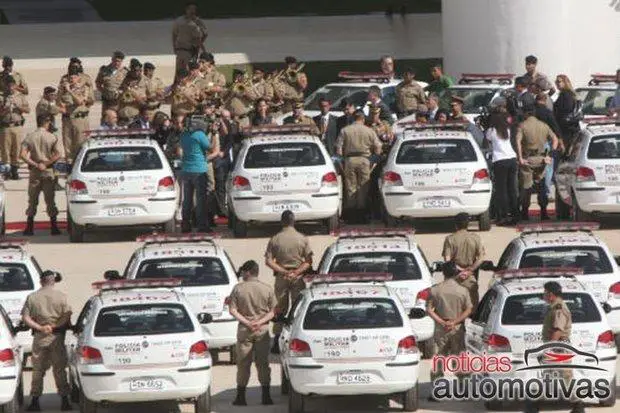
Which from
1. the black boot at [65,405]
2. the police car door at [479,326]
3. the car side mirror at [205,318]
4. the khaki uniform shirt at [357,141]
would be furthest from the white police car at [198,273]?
the khaki uniform shirt at [357,141]

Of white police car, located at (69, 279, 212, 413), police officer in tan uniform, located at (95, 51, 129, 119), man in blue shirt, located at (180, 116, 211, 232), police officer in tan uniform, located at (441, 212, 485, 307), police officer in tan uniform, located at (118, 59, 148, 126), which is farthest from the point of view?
police officer in tan uniform, located at (95, 51, 129, 119)

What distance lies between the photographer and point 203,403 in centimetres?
2702

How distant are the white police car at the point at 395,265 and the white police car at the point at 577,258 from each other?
0.99 metres

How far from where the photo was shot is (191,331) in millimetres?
26703

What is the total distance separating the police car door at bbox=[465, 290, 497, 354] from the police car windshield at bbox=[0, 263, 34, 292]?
5.15 m

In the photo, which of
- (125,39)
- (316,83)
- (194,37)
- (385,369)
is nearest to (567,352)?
(385,369)

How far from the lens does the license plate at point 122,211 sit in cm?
3688

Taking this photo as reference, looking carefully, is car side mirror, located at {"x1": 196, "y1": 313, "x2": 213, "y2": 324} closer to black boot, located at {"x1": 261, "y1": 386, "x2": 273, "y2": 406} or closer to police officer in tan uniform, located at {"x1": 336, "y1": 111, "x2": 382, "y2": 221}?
black boot, located at {"x1": 261, "y1": 386, "x2": 273, "y2": 406}

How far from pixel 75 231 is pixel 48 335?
9.46m

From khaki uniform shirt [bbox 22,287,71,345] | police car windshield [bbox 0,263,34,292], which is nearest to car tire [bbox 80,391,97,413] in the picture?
khaki uniform shirt [bbox 22,287,71,345]

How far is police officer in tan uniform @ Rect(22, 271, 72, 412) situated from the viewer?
28.2m

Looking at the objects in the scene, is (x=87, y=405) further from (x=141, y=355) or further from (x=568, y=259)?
(x=568, y=259)

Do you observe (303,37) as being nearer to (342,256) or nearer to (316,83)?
(316,83)

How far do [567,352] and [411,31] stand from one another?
108 feet
